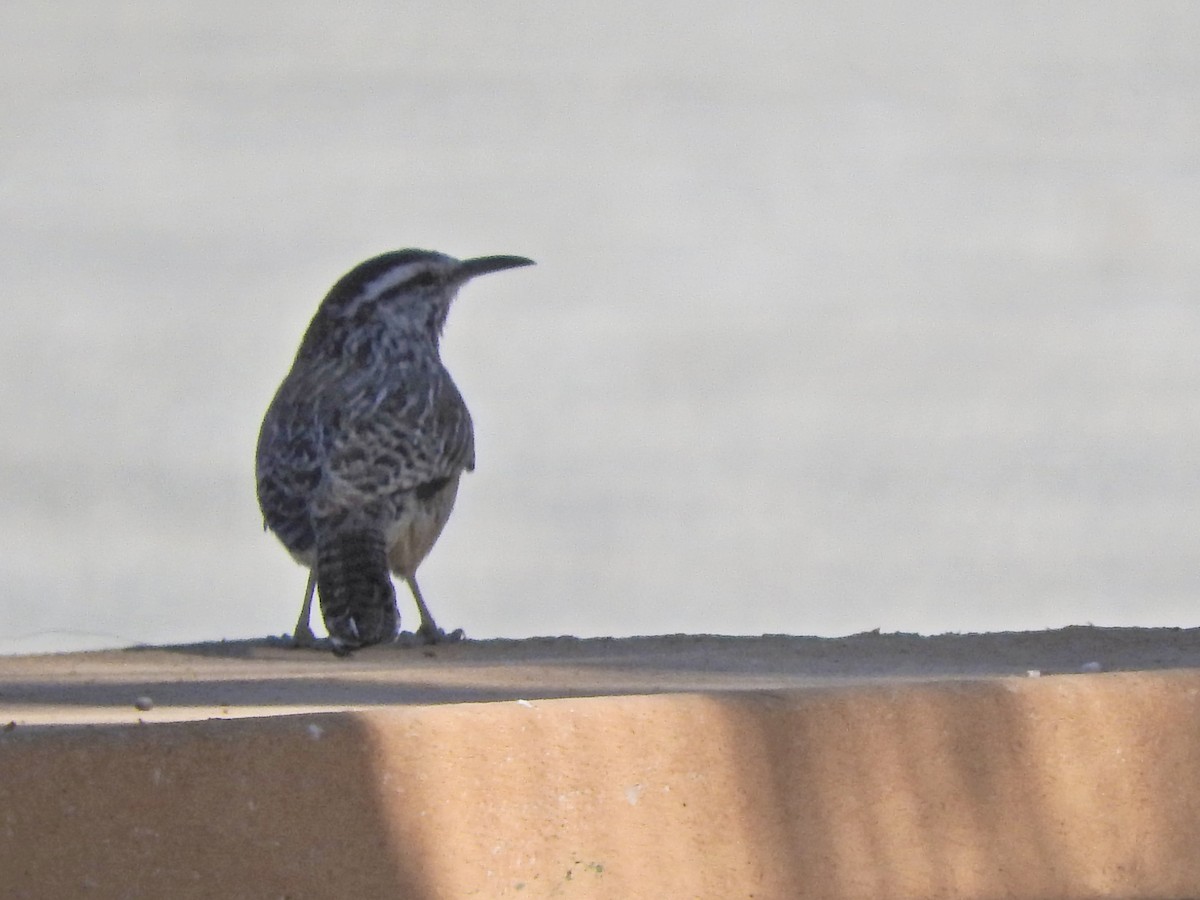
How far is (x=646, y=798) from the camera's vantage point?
3.95 meters

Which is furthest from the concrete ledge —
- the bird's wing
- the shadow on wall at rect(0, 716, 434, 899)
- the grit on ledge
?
the bird's wing

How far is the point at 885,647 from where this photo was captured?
7.04m

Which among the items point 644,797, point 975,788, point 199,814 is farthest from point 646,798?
point 199,814

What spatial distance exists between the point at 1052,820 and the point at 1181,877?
0.97 feet

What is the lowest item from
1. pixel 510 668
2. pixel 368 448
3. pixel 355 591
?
pixel 510 668

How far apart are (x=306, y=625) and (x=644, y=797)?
4478 millimetres

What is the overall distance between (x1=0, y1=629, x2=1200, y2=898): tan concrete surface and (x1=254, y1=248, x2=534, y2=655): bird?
3.14 metres

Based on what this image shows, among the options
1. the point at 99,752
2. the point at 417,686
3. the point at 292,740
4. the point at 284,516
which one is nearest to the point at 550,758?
the point at 292,740

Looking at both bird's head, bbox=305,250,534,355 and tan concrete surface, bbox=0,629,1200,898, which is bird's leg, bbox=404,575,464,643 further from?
tan concrete surface, bbox=0,629,1200,898

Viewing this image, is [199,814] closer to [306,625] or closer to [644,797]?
[644,797]

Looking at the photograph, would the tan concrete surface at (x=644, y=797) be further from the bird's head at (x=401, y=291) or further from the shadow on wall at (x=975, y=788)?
the bird's head at (x=401, y=291)

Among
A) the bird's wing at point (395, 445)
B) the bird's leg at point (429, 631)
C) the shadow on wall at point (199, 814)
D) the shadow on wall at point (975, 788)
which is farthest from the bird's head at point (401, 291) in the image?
the shadow on wall at point (199, 814)

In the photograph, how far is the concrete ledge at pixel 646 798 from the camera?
3.64 metres

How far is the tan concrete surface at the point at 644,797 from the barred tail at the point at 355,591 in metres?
2.99
